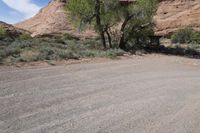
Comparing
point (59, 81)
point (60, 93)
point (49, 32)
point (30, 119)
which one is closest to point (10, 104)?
point (30, 119)

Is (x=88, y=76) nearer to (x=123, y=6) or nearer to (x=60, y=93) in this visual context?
(x=60, y=93)

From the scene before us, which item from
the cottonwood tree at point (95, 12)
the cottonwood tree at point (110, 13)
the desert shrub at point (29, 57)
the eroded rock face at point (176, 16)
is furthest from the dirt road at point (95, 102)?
the eroded rock face at point (176, 16)

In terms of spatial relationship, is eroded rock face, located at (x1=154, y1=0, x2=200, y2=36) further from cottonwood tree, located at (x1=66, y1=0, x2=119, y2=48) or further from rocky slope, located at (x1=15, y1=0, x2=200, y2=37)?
cottonwood tree, located at (x1=66, y1=0, x2=119, y2=48)

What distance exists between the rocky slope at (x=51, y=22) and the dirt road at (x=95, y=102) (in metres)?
33.2

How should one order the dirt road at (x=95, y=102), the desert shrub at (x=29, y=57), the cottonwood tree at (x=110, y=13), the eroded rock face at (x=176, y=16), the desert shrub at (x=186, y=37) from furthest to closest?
the eroded rock face at (x=176, y=16)
the desert shrub at (x=186, y=37)
the cottonwood tree at (x=110, y=13)
the desert shrub at (x=29, y=57)
the dirt road at (x=95, y=102)

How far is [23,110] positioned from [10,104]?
1.92 feet

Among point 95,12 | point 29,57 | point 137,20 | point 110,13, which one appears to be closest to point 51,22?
point 110,13

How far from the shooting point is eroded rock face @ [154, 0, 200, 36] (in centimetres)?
5222

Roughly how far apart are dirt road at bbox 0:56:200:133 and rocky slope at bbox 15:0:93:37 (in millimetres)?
33237

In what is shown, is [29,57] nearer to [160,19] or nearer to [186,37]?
[186,37]

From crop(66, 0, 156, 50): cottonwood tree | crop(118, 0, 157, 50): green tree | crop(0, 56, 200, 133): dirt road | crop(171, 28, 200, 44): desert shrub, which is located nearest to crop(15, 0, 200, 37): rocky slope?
crop(171, 28, 200, 44): desert shrub

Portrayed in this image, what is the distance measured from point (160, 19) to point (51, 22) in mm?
17871

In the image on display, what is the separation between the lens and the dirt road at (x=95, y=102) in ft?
24.7

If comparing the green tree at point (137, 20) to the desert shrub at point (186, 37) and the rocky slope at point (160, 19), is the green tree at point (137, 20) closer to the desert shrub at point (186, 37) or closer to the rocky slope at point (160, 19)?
the desert shrub at point (186, 37)
